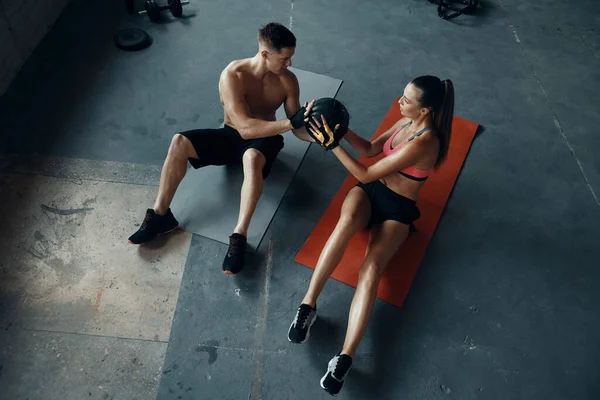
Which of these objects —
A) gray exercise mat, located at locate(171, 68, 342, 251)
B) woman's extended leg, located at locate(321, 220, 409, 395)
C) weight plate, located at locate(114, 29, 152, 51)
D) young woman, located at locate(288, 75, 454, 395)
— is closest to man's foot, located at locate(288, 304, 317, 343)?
young woman, located at locate(288, 75, 454, 395)

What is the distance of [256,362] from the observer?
2820 millimetres

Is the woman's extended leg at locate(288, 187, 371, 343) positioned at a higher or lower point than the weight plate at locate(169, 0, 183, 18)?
lower

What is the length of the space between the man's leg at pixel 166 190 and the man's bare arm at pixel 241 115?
355mm

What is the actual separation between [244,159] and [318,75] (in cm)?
151

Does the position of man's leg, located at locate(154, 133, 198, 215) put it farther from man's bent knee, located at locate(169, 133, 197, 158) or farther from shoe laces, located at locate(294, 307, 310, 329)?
shoe laces, located at locate(294, 307, 310, 329)

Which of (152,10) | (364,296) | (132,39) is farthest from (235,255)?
(152,10)

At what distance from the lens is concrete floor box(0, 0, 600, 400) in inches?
111

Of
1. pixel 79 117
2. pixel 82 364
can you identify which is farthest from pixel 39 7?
pixel 82 364

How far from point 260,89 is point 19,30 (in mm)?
2367

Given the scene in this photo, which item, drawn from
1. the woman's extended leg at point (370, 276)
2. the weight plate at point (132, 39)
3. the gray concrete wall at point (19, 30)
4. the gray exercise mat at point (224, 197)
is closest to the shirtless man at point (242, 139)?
the gray exercise mat at point (224, 197)

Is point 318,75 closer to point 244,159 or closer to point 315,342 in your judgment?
point 244,159

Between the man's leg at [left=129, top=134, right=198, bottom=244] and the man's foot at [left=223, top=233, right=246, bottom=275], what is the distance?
0.46 meters

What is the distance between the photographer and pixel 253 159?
3178 millimetres

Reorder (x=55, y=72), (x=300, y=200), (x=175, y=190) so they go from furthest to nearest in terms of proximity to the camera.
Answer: (x=55, y=72) → (x=300, y=200) → (x=175, y=190)
